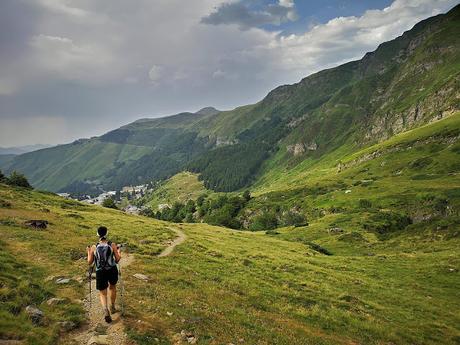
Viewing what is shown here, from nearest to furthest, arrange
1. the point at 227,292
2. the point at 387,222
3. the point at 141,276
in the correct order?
the point at 141,276
the point at 227,292
the point at 387,222

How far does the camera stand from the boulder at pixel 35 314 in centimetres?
1784

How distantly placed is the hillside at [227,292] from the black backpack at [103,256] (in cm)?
308

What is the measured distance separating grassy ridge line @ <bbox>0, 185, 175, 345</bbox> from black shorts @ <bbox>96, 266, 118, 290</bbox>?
6.80 feet

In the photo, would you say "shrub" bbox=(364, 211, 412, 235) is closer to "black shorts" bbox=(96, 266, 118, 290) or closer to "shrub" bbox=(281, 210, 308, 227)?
"shrub" bbox=(281, 210, 308, 227)

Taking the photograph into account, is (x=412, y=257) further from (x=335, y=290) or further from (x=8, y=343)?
(x=8, y=343)

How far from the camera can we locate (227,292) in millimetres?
29484

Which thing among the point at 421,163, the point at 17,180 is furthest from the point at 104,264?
the point at 421,163

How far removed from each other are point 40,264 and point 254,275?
21.1 meters

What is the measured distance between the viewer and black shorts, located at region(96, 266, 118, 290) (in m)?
19.2

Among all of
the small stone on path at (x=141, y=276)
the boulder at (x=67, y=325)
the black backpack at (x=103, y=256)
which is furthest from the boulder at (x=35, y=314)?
the small stone on path at (x=141, y=276)

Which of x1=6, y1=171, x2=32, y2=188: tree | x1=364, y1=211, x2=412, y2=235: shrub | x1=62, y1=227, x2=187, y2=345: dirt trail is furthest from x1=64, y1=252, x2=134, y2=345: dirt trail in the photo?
x1=6, y1=171, x2=32, y2=188: tree

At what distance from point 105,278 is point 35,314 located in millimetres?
3792

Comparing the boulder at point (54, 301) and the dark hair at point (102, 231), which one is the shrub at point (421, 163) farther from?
the boulder at point (54, 301)

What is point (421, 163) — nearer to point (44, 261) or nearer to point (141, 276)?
point (141, 276)
